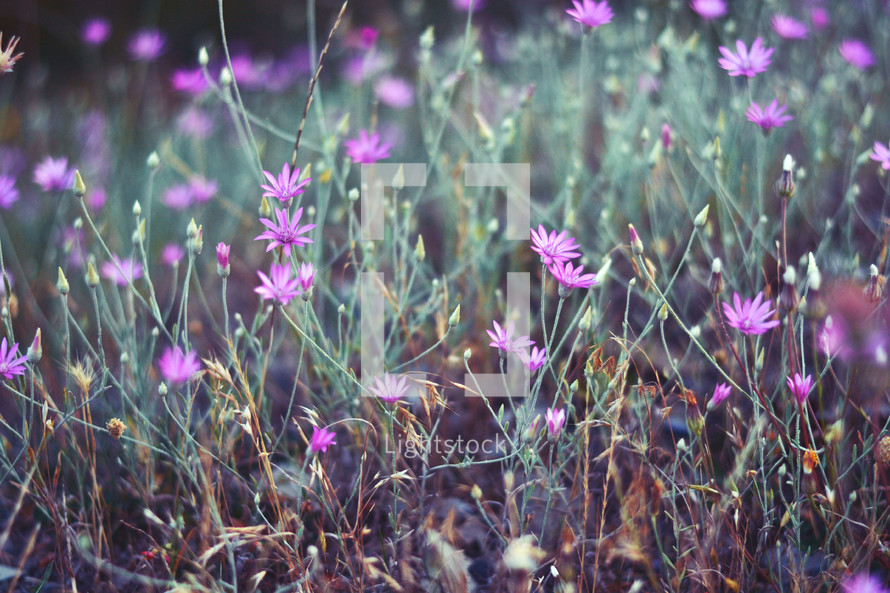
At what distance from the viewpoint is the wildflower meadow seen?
1057mm

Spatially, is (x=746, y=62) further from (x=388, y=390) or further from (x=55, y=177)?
(x=55, y=177)

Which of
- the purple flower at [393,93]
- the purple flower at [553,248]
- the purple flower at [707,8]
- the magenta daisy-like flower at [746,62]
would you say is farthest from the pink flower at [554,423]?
→ the purple flower at [393,93]

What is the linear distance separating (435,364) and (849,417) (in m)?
0.85

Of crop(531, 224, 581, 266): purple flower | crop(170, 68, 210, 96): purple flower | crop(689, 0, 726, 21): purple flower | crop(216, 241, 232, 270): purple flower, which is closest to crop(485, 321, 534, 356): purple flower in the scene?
crop(531, 224, 581, 266): purple flower

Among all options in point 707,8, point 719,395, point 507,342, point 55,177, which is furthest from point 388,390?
point 707,8

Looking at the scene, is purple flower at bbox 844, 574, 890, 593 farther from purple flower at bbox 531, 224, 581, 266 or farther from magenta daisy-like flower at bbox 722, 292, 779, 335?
purple flower at bbox 531, 224, 581, 266

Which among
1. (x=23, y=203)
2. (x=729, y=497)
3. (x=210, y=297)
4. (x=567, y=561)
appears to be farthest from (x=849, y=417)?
(x=23, y=203)

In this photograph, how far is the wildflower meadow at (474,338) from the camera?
3.47 ft

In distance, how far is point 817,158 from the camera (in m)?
1.73

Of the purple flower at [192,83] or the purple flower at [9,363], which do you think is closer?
the purple flower at [9,363]

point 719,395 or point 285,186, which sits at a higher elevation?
point 285,186

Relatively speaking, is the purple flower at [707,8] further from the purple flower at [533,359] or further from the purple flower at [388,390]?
the purple flower at [388,390]

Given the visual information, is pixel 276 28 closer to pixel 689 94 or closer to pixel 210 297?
pixel 210 297

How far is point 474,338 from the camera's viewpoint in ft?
5.24
